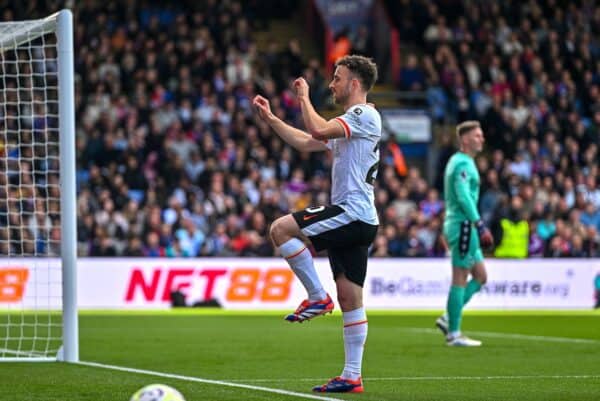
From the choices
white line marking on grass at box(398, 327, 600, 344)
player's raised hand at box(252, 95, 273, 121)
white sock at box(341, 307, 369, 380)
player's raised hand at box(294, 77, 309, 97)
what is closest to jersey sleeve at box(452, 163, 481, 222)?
white line marking on grass at box(398, 327, 600, 344)

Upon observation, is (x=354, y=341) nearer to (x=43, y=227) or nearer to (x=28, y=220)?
(x=43, y=227)

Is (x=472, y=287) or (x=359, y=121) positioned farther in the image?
(x=472, y=287)

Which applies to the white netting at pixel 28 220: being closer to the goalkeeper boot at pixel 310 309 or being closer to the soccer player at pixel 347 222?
the soccer player at pixel 347 222

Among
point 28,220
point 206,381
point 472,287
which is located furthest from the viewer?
point 28,220

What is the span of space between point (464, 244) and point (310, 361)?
257cm

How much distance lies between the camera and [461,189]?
44.2 ft

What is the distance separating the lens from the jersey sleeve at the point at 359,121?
880cm

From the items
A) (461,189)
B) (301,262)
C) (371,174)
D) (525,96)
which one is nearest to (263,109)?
(371,174)

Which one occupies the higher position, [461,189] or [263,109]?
[263,109]

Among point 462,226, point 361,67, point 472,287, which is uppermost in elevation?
point 361,67

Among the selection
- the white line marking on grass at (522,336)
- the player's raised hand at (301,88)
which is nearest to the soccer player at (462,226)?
the white line marking on grass at (522,336)

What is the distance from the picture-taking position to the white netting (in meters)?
13.0

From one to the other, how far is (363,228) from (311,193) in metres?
16.0

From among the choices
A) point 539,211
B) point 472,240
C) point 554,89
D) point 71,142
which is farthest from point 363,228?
point 554,89
